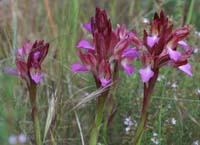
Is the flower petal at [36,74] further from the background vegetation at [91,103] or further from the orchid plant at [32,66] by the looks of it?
the background vegetation at [91,103]

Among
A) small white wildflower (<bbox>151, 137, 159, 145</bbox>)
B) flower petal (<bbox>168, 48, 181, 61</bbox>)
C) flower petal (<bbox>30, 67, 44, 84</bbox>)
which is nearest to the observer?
flower petal (<bbox>168, 48, 181, 61</bbox>)


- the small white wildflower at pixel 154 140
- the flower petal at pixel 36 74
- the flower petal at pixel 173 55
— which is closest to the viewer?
the flower petal at pixel 173 55

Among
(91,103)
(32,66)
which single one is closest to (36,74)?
(32,66)

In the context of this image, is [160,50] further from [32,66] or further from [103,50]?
[32,66]

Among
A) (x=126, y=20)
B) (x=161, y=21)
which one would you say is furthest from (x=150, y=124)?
(x=126, y=20)

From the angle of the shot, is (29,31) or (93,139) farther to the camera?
(29,31)

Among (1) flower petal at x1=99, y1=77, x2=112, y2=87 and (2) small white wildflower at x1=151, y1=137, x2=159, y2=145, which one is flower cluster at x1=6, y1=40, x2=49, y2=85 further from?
(2) small white wildflower at x1=151, y1=137, x2=159, y2=145

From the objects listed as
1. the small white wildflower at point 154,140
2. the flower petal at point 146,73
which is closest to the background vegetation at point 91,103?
the small white wildflower at point 154,140

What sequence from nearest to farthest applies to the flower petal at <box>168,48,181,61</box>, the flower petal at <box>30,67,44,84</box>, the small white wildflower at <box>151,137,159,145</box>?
the flower petal at <box>168,48,181,61</box> < the flower petal at <box>30,67,44,84</box> < the small white wildflower at <box>151,137,159,145</box>

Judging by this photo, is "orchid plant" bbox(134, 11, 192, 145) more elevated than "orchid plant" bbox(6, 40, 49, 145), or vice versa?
"orchid plant" bbox(134, 11, 192, 145)

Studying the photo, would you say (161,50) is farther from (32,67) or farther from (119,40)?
(32,67)

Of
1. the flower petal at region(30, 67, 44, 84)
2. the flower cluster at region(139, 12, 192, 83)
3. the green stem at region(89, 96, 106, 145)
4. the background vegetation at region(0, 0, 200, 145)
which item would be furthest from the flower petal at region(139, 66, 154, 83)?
the background vegetation at region(0, 0, 200, 145)
